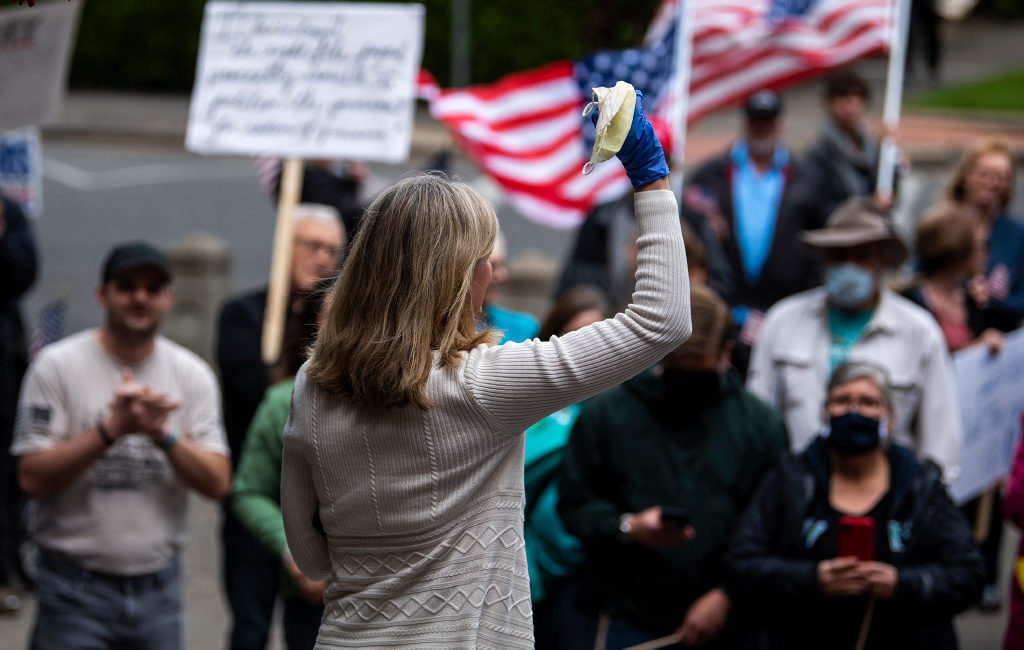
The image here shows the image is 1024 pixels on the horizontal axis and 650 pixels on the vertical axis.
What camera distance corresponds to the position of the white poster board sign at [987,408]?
6.08 metres

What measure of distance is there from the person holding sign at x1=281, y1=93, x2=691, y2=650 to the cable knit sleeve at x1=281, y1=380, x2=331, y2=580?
15mm

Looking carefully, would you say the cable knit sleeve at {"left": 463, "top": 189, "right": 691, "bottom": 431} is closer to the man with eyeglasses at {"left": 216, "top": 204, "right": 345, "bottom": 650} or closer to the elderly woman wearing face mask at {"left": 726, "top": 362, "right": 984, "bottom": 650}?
the elderly woman wearing face mask at {"left": 726, "top": 362, "right": 984, "bottom": 650}

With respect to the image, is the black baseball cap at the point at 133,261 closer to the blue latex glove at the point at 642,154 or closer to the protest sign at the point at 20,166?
the blue latex glove at the point at 642,154

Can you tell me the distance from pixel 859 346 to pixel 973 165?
203cm

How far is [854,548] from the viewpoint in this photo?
4.14 m

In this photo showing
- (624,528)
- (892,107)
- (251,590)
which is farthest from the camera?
(892,107)

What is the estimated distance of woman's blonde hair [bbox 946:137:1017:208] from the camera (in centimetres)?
702

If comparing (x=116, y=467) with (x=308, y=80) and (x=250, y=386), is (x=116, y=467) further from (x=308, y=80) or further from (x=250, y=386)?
(x=308, y=80)

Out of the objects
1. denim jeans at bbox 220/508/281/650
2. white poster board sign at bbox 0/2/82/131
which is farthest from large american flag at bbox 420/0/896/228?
denim jeans at bbox 220/508/281/650

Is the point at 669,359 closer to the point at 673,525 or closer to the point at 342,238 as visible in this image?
the point at 673,525

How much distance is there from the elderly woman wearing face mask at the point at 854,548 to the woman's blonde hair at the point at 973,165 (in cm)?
297

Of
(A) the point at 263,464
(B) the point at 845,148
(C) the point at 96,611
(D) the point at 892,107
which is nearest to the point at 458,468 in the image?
(A) the point at 263,464

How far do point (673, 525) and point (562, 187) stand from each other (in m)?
4.07

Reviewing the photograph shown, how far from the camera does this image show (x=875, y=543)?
4.27 meters
